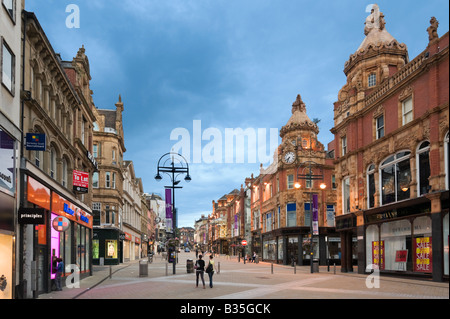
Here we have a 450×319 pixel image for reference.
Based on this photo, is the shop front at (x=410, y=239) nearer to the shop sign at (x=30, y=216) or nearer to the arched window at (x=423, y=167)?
the arched window at (x=423, y=167)

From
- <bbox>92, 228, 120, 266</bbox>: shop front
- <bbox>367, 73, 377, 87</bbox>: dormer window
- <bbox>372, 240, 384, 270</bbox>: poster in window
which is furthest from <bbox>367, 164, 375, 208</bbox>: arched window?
<bbox>92, 228, 120, 266</bbox>: shop front

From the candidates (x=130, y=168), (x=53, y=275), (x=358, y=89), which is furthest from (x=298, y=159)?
(x=53, y=275)

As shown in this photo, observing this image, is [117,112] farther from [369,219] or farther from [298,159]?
[369,219]

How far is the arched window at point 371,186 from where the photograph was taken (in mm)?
31266

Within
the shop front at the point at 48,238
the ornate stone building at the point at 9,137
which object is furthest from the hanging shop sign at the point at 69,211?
the ornate stone building at the point at 9,137

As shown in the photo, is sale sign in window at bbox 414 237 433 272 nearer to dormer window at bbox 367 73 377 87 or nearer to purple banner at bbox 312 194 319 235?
purple banner at bbox 312 194 319 235

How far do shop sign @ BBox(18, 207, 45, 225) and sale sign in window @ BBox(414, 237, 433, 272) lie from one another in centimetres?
1960

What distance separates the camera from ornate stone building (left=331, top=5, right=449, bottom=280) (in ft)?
77.6

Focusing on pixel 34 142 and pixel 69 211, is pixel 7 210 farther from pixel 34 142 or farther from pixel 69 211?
pixel 69 211

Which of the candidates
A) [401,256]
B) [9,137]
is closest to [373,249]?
[401,256]

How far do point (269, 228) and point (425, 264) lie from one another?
1355 inches

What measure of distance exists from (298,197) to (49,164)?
110 ft

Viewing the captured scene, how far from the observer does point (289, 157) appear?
52.0m

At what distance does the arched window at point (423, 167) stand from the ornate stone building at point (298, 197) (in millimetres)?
19683
